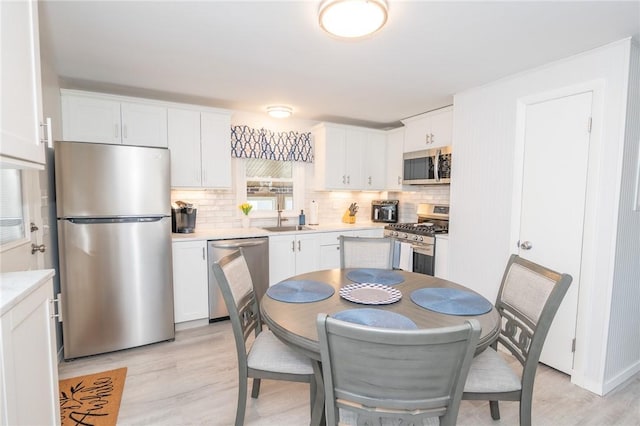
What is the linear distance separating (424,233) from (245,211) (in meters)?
2.11

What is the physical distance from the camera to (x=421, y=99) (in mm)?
3287

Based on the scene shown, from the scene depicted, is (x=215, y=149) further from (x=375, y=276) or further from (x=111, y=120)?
(x=375, y=276)

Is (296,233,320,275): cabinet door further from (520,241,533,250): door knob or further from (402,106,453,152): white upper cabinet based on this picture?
(520,241,533,250): door knob

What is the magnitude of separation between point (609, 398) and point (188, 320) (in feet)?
11.1

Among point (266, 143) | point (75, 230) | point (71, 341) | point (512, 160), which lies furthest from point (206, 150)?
point (512, 160)

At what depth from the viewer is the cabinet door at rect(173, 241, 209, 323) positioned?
3.01 m

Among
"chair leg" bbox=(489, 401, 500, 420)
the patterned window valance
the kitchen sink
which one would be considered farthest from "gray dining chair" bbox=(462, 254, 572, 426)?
the patterned window valance

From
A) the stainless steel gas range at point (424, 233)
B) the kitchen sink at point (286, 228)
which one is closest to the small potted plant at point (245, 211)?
the kitchen sink at point (286, 228)

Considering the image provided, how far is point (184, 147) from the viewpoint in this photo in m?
3.25

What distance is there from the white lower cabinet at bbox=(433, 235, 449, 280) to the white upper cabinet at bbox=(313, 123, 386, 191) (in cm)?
144

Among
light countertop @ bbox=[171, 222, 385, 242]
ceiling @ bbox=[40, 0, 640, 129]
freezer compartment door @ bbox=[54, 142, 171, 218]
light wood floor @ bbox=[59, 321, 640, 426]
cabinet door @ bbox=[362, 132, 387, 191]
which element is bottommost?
light wood floor @ bbox=[59, 321, 640, 426]

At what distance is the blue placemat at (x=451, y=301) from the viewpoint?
5.01 feet

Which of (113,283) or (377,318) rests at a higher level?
(377,318)

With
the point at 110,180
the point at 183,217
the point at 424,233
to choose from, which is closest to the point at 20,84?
the point at 110,180
